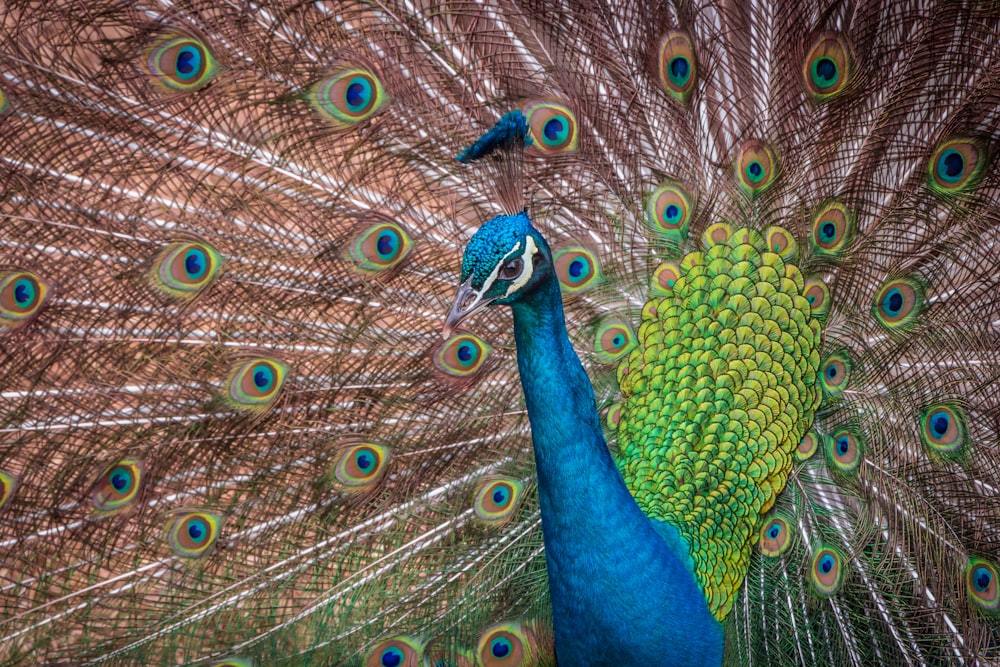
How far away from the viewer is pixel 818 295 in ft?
6.13

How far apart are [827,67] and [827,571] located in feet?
3.30

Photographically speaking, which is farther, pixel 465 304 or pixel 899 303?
pixel 899 303

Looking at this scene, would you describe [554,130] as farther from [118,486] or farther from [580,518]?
[118,486]

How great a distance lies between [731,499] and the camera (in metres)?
1.71

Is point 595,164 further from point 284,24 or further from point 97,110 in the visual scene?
point 97,110

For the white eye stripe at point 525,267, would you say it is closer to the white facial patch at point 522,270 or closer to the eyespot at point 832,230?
the white facial patch at point 522,270

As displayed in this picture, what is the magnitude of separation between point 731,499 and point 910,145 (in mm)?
781

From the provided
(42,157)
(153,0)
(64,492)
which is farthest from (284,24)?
(64,492)

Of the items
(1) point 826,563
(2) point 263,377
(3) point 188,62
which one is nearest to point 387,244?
(2) point 263,377

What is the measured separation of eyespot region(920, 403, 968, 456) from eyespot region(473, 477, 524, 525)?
32.9 inches

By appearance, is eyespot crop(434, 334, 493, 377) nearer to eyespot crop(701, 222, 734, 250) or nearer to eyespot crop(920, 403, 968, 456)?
eyespot crop(701, 222, 734, 250)

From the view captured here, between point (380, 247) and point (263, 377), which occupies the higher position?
point (380, 247)

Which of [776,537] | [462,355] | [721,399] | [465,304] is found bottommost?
[776,537]

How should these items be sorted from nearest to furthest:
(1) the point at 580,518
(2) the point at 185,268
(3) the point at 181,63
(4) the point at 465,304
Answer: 1. (4) the point at 465,304
2. (1) the point at 580,518
3. (3) the point at 181,63
4. (2) the point at 185,268
